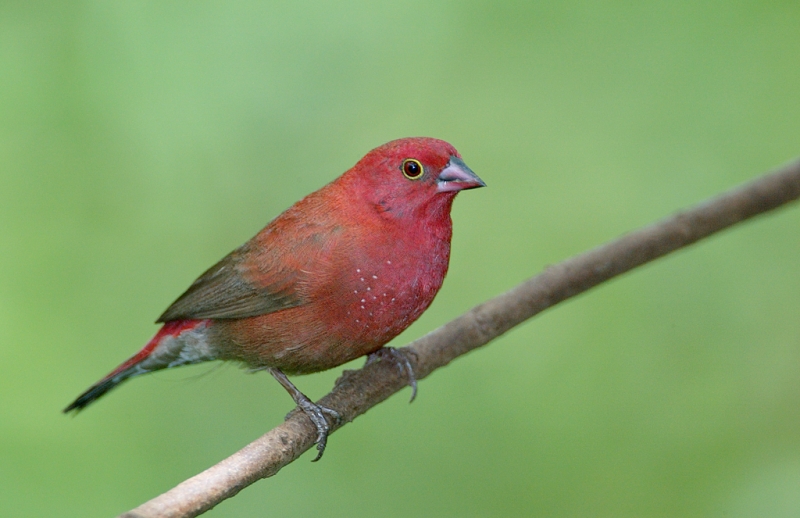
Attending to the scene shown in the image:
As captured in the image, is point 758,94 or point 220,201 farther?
point 758,94

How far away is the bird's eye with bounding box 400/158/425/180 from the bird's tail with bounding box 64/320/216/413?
50.1 inches

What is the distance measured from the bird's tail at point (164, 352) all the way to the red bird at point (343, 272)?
91 mm

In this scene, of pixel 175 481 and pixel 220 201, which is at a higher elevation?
pixel 220 201

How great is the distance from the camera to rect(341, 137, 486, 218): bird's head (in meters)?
3.88

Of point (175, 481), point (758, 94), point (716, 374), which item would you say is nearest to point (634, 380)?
point (716, 374)

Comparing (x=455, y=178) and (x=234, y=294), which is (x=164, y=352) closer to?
(x=234, y=294)

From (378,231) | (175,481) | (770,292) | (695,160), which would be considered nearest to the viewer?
(378,231)

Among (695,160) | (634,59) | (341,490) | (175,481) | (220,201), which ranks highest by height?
(634,59)

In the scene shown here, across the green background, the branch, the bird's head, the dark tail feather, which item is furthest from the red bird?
the green background

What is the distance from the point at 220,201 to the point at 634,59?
3.24 m

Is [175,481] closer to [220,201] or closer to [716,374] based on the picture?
[220,201]

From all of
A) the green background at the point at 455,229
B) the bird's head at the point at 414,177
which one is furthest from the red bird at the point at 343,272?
the green background at the point at 455,229

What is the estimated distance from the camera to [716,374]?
221 inches

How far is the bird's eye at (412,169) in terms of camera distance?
391 cm
